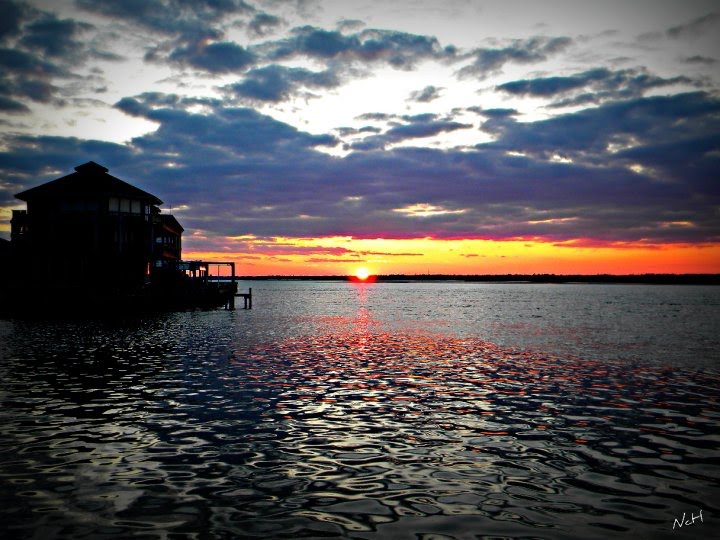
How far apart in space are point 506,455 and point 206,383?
1064 cm

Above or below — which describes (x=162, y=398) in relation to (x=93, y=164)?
below

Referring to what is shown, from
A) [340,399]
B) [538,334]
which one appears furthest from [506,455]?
[538,334]

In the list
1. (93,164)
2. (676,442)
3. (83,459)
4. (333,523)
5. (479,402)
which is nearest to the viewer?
(333,523)

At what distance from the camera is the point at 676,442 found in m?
11.3

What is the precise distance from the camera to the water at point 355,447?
7297 mm

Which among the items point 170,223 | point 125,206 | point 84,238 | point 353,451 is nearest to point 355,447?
point 353,451

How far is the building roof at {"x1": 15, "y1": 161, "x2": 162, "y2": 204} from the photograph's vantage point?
166ft

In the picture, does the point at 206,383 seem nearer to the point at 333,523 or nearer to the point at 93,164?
the point at 333,523

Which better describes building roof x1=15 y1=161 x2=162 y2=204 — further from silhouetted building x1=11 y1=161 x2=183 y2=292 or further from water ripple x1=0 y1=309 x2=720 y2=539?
water ripple x1=0 y1=309 x2=720 y2=539

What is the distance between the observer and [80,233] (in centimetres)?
5122

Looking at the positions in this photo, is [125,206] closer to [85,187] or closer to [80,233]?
[85,187]

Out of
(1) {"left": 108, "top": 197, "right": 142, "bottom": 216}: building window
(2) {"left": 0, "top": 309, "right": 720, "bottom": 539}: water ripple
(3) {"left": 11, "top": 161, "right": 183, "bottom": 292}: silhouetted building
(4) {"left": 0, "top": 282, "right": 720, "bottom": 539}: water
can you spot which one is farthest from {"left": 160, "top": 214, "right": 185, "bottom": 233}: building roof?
(2) {"left": 0, "top": 309, "right": 720, "bottom": 539}: water ripple

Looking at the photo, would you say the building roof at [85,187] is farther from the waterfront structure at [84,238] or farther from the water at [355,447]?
the water at [355,447]

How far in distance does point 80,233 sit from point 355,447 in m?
48.6
